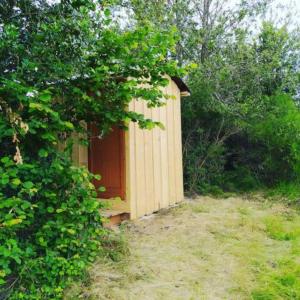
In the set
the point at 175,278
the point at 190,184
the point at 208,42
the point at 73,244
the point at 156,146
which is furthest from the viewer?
the point at 208,42

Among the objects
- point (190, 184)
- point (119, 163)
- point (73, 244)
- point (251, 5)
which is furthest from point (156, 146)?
point (251, 5)

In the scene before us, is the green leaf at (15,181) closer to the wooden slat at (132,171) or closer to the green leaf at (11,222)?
the green leaf at (11,222)

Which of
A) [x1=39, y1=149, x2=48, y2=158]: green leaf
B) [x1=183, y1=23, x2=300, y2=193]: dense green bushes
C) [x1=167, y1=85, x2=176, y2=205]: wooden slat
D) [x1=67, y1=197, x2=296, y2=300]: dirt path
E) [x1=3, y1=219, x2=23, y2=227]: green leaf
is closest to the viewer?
[x1=3, y1=219, x2=23, y2=227]: green leaf

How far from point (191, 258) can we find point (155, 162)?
231cm

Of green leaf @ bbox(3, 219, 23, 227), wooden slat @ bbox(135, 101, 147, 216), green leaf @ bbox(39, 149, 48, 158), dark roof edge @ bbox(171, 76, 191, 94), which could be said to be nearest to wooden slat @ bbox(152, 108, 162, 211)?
wooden slat @ bbox(135, 101, 147, 216)

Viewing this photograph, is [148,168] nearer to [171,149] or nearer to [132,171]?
[132,171]

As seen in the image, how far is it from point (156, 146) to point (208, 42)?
4076 mm

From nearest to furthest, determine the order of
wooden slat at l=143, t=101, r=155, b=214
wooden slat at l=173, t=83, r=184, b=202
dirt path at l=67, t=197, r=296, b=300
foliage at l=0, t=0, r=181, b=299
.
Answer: foliage at l=0, t=0, r=181, b=299 < dirt path at l=67, t=197, r=296, b=300 < wooden slat at l=143, t=101, r=155, b=214 < wooden slat at l=173, t=83, r=184, b=202

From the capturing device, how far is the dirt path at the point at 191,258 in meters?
2.81

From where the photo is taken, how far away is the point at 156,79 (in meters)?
3.23

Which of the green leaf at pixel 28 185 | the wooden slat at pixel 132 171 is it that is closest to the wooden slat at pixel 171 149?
the wooden slat at pixel 132 171

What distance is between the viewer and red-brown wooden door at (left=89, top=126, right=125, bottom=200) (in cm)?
502

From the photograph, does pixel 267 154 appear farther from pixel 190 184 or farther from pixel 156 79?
pixel 156 79

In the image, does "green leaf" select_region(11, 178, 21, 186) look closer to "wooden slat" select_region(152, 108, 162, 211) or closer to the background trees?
"wooden slat" select_region(152, 108, 162, 211)
